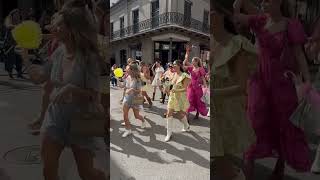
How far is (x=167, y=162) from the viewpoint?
3.09 meters

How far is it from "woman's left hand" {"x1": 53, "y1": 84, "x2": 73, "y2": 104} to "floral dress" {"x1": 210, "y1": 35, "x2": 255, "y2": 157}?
1.03 metres

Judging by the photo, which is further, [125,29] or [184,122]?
[184,122]

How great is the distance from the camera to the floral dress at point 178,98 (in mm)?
3166

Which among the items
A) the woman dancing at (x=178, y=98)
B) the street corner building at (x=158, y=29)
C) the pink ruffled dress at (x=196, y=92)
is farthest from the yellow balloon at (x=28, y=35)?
the pink ruffled dress at (x=196, y=92)

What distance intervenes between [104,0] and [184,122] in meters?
1.16

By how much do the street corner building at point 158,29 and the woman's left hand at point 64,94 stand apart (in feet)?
1.22

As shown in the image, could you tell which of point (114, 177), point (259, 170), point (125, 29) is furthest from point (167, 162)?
point (125, 29)

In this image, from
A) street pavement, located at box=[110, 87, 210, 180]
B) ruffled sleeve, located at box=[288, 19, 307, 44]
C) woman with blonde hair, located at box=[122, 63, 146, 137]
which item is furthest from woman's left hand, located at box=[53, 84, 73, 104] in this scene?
ruffled sleeve, located at box=[288, 19, 307, 44]

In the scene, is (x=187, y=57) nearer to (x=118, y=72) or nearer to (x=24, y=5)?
(x=118, y=72)

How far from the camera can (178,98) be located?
10.9 feet

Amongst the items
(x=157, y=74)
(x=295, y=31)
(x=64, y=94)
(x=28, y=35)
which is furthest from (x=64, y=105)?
(x=295, y=31)

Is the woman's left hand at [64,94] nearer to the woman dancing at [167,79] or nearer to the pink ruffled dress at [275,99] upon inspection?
the woman dancing at [167,79]

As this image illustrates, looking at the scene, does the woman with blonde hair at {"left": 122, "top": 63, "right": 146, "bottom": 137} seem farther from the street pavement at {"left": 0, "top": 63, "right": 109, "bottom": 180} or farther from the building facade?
the building facade

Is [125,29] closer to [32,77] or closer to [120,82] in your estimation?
[120,82]
